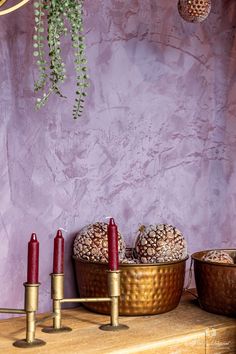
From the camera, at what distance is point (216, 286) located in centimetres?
178

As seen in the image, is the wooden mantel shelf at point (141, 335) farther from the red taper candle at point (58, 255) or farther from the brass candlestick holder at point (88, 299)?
the red taper candle at point (58, 255)

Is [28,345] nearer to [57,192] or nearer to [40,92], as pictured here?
[57,192]

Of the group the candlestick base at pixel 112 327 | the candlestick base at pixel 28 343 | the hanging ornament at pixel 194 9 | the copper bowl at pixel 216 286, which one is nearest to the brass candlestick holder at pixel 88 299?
the candlestick base at pixel 112 327

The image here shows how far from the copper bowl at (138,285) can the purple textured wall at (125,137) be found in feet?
0.53

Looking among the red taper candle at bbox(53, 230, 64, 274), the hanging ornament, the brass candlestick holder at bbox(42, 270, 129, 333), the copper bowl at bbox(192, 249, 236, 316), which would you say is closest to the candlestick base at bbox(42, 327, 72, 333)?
the brass candlestick holder at bbox(42, 270, 129, 333)

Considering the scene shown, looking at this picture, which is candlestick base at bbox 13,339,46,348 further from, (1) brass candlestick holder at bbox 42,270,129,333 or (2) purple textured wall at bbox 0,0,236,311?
(2) purple textured wall at bbox 0,0,236,311

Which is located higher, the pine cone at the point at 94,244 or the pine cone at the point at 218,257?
the pine cone at the point at 94,244

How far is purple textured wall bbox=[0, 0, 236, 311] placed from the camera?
1.79 meters

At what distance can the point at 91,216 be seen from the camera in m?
1.96

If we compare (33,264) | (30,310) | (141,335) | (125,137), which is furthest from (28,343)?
(125,137)

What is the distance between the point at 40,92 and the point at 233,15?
94cm

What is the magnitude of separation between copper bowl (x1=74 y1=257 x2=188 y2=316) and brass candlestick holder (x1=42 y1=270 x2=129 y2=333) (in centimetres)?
9

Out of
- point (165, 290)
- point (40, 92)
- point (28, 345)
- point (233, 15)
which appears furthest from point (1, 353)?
point (233, 15)

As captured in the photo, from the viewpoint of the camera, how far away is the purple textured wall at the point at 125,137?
1.79 m
